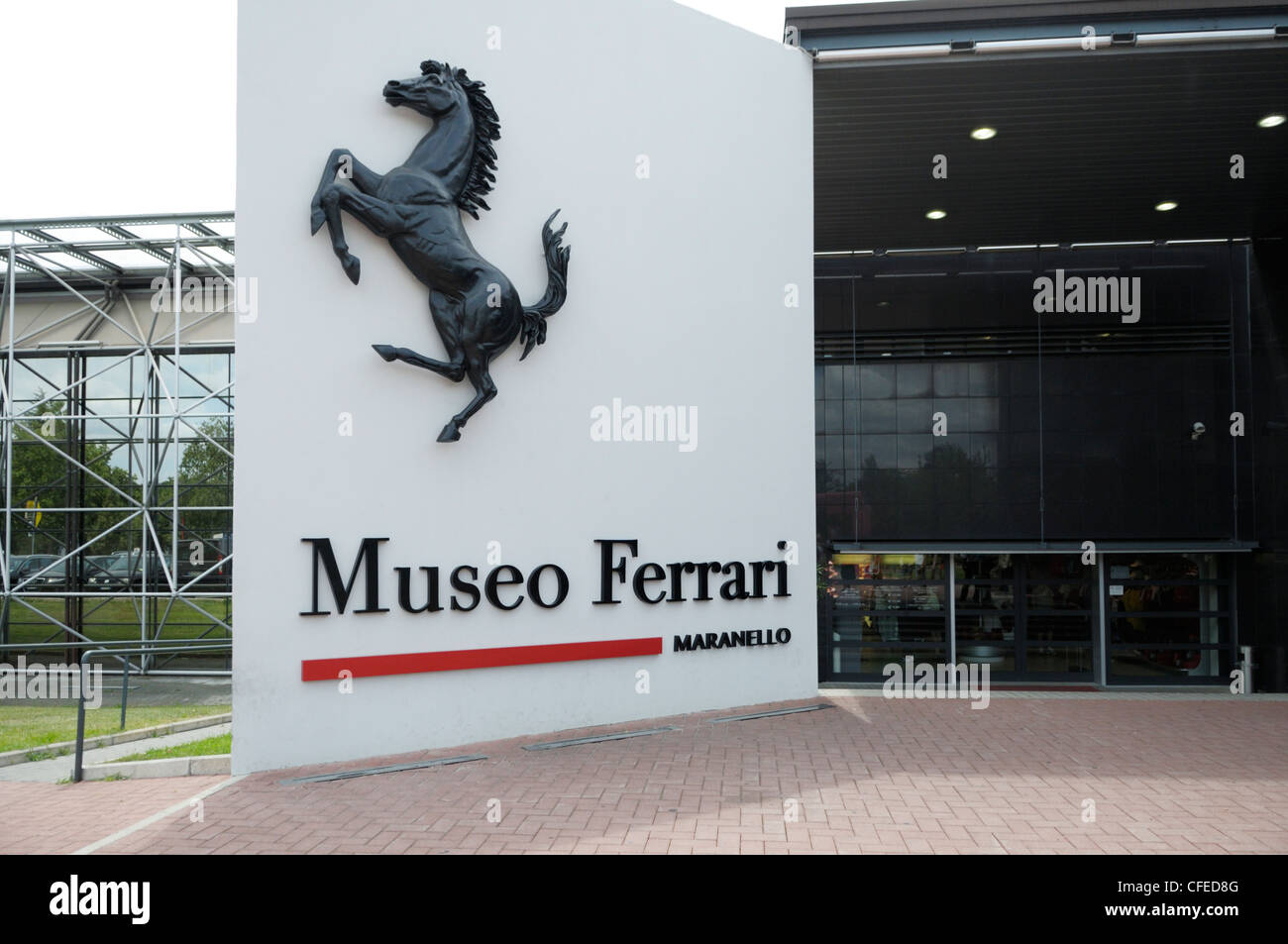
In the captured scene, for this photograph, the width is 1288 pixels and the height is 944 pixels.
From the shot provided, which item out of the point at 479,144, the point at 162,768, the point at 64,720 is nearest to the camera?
the point at 162,768

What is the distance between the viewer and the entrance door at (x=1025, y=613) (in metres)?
15.1

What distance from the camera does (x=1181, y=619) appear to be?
1503cm

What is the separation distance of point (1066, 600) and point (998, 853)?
10829 mm

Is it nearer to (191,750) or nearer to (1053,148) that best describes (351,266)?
(191,750)

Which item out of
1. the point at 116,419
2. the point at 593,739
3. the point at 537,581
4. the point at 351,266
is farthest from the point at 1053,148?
the point at 116,419

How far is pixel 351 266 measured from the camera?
792cm

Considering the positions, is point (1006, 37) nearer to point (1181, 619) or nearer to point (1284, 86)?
point (1284, 86)

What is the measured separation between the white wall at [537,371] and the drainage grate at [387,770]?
429 millimetres

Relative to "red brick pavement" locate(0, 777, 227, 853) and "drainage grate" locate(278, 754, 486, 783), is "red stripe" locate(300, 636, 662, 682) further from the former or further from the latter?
"red brick pavement" locate(0, 777, 227, 853)

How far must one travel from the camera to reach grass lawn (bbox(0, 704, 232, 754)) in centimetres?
909

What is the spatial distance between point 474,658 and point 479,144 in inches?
184

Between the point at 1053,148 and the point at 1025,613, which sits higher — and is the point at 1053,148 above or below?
above

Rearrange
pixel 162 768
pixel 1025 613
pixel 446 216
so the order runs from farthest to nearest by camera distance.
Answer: pixel 1025 613
pixel 446 216
pixel 162 768
